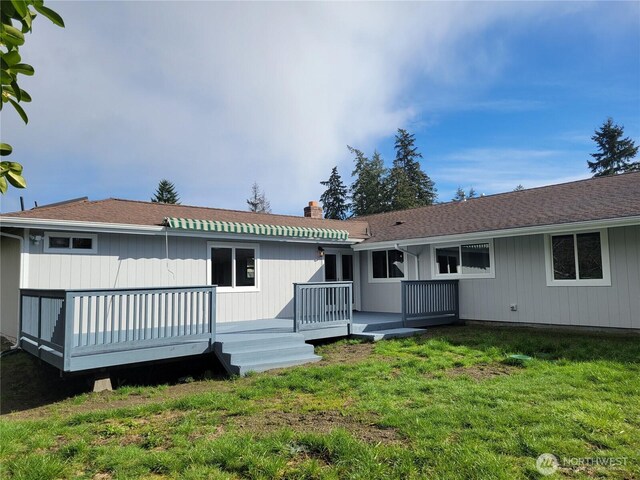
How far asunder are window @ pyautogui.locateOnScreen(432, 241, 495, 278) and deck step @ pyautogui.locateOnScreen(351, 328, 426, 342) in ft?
8.71

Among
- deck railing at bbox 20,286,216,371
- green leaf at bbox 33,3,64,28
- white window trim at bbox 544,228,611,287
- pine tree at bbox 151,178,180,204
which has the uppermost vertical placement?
pine tree at bbox 151,178,180,204

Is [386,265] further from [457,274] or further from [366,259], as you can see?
[457,274]

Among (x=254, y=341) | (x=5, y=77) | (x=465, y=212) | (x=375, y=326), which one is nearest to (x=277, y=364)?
(x=254, y=341)

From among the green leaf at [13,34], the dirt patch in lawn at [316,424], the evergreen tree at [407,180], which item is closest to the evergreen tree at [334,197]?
the evergreen tree at [407,180]

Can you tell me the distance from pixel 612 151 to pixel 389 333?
2059 inches

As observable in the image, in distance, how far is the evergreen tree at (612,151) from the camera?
4819 centimetres

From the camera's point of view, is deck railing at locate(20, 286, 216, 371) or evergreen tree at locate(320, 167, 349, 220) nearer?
deck railing at locate(20, 286, 216, 371)

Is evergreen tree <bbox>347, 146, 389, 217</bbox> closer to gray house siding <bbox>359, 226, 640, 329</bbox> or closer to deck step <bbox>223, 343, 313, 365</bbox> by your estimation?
gray house siding <bbox>359, 226, 640, 329</bbox>

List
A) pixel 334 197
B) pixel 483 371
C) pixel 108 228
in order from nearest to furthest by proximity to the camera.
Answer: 1. pixel 483 371
2. pixel 108 228
3. pixel 334 197

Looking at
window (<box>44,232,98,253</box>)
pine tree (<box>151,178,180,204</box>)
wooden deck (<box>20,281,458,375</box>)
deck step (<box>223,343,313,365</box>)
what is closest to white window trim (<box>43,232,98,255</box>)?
window (<box>44,232,98,253</box>)

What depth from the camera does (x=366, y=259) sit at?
1520cm

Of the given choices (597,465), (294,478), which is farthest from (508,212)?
(294,478)

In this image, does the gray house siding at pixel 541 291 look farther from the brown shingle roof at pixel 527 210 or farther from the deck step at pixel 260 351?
the deck step at pixel 260 351

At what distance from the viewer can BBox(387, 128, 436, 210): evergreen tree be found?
41.5 metres
